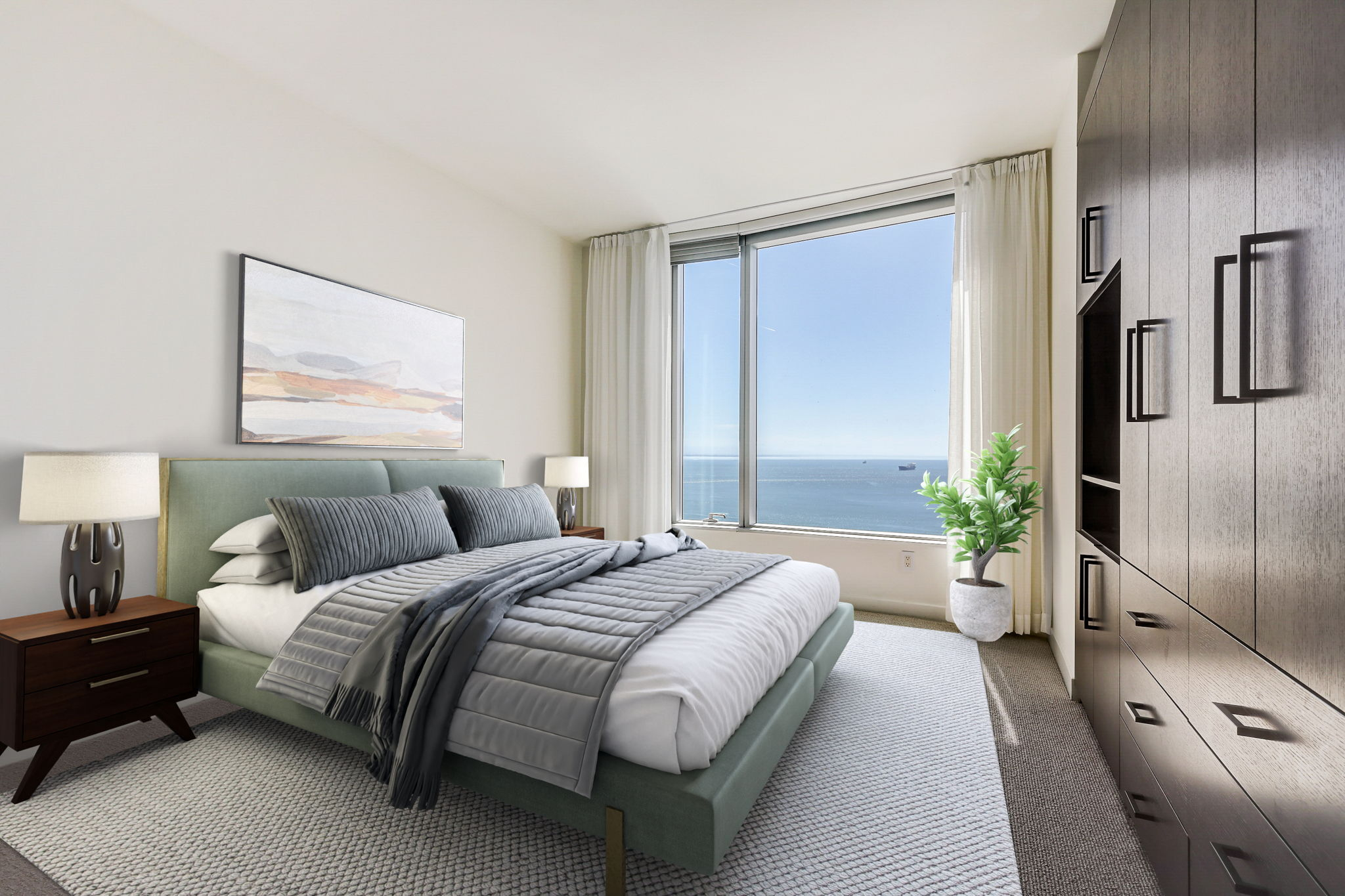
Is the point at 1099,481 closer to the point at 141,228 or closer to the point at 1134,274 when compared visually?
the point at 1134,274

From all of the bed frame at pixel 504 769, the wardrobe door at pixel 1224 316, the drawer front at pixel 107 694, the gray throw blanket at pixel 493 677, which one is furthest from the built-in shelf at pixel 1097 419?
the drawer front at pixel 107 694

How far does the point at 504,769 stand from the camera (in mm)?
1616

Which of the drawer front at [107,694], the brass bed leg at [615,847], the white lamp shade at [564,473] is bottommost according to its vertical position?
the brass bed leg at [615,847]

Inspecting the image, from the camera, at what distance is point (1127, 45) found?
187cm

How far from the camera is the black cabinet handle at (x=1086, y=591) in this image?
2.34 metres

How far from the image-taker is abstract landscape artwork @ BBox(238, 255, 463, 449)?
2.84m

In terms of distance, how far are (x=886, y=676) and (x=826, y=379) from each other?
2586 mm

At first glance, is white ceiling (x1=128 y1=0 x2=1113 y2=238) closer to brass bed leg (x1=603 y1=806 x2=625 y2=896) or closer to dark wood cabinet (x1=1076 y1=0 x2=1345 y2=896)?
dark wood cabinet (x1=1076 y1=0 x2=1345 y2=896)

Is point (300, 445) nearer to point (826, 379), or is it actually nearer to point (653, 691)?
point (653, 691)

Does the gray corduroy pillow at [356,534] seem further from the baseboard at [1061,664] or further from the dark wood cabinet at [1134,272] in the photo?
the baseboard at [1061,664]

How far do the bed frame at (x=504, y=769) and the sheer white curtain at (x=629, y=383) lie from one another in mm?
1573

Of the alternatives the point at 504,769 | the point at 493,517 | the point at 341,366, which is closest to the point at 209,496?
the point at 341,366

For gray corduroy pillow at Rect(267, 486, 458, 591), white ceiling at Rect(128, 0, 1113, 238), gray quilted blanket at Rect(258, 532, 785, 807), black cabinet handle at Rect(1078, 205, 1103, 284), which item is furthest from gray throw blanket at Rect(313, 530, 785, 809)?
white ceiling at Rect(128, 0, 1113, 238)

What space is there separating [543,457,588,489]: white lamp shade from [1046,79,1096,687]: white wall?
10.1 feet
